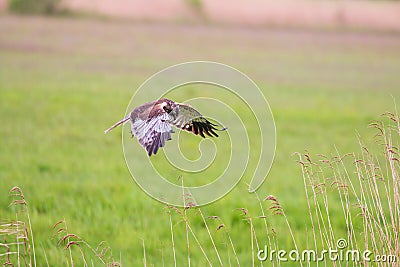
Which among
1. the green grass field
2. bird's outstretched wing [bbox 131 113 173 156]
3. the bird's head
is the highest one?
the green grass field

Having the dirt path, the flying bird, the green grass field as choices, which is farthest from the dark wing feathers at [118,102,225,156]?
the dirt path

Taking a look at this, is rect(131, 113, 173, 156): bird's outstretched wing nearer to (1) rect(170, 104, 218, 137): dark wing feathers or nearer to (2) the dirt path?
(1) rect(170, 104, 218, 137): dark wing feathers

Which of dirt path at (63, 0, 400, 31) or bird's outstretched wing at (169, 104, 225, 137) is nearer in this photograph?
bird's outstretched wing at (169, 104, 225, 137)

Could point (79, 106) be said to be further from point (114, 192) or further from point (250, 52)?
point (250, 52)

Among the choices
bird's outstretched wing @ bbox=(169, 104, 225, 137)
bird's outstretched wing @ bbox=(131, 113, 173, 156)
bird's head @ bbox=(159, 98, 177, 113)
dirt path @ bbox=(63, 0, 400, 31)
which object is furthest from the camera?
dirt path @ bbox=(63, 0, 400, 31)

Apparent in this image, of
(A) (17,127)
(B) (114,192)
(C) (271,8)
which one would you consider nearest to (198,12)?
(C) (271,8)

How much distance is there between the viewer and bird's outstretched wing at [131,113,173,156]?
3.40 meters

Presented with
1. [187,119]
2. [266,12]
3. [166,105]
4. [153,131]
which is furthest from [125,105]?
[266,12]

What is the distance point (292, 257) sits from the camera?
577 centimetres

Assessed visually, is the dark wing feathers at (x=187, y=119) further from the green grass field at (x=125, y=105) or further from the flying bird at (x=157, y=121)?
the green grass field at (x=125, y=105)

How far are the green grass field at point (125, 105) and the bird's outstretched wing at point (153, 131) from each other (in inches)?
54.2

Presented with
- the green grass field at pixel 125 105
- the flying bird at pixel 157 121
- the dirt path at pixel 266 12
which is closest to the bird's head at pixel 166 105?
the flying bird at pixel 157 121

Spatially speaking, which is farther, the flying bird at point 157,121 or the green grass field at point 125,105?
the green grass field at point 125,105

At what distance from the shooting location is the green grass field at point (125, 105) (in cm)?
665
